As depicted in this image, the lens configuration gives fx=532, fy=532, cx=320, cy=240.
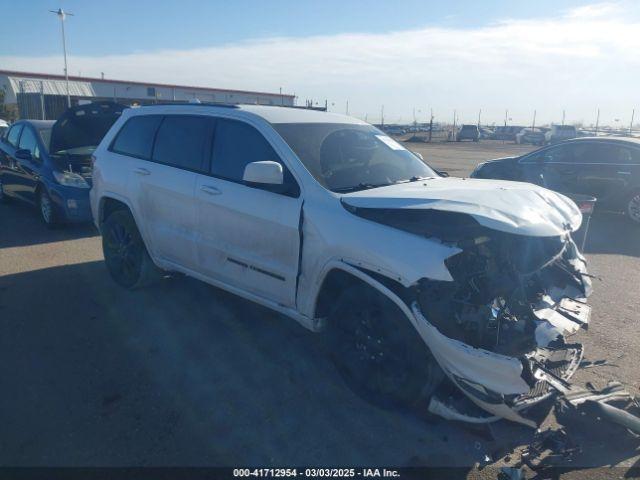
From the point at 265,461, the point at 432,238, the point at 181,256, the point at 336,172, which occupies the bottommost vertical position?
the point at 265,461

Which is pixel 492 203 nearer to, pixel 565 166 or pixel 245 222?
pixel 245 222

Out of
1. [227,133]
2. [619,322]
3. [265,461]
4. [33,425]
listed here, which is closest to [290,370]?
[265,461]

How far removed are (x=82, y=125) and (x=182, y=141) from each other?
4.61 m

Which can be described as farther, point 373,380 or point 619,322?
point 619,322

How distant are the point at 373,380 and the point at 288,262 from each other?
105 centimetres

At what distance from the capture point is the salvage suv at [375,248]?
3.14 metres

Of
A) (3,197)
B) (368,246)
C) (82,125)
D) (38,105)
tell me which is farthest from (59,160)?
(38,105)

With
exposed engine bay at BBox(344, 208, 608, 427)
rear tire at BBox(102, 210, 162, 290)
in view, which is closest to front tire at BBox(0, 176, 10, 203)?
rear tire at BBox(102, 210, 162, 290)

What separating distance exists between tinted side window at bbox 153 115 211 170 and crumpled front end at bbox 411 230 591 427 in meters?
2.57

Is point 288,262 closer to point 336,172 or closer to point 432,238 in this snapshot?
point 336,172

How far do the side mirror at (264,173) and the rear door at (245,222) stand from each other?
0.55 feet

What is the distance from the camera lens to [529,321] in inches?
128

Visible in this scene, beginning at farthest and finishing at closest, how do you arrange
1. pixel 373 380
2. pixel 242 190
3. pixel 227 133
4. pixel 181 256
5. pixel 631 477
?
pixel 181 256 → pixel 227 133 → pixel 242 190 → pixel 373 380 → pixel 631 477

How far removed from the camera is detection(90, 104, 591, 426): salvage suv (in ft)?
10.3
